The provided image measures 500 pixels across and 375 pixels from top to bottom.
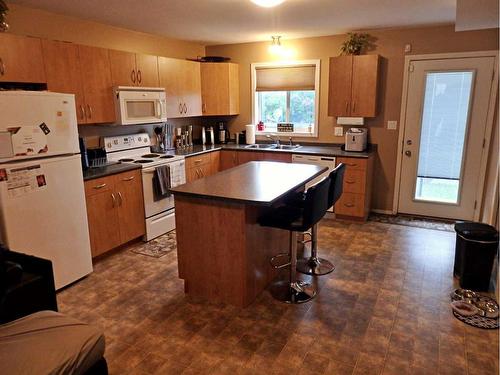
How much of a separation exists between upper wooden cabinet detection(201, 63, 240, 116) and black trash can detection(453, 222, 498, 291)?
3.58 meters

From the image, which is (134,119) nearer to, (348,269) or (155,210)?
(155,210)

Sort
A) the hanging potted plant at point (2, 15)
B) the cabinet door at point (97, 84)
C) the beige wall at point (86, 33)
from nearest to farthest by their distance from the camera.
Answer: the hanging potted plant at point (2, 15) < the beige wall at point (86, 33) < the cabinet door at point (97, 84)

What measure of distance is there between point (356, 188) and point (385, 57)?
1.70 m

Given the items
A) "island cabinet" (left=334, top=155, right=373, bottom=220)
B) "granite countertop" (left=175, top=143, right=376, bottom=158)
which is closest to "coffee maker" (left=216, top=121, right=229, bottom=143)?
"granite countertop" (left=175, top=143, right=376, bottom=158)

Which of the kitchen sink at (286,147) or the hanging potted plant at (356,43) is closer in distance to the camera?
the hanging potted plant at (356,43)

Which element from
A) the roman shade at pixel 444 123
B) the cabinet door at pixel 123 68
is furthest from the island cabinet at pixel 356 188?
the cabinet door at pixel 123 68

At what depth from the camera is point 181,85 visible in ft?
15.9

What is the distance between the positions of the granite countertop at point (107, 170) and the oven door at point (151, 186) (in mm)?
177

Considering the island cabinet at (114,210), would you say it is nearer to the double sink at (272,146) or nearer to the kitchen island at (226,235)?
the kitchen island at (226,235)

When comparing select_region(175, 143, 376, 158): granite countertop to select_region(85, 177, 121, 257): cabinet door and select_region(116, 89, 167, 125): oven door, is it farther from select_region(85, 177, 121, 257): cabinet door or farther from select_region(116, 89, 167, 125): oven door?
select_region(85, 177, 121, 257): cabinet door

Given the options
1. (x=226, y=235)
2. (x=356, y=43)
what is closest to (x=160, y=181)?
(x=226, y=235)

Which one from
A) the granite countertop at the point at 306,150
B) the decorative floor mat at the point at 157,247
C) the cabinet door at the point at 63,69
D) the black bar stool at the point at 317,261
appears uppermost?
the cabinet door at the point at 63,69

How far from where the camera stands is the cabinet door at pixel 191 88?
4902 mm

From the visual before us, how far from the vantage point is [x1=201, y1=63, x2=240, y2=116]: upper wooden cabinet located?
5.26 m
